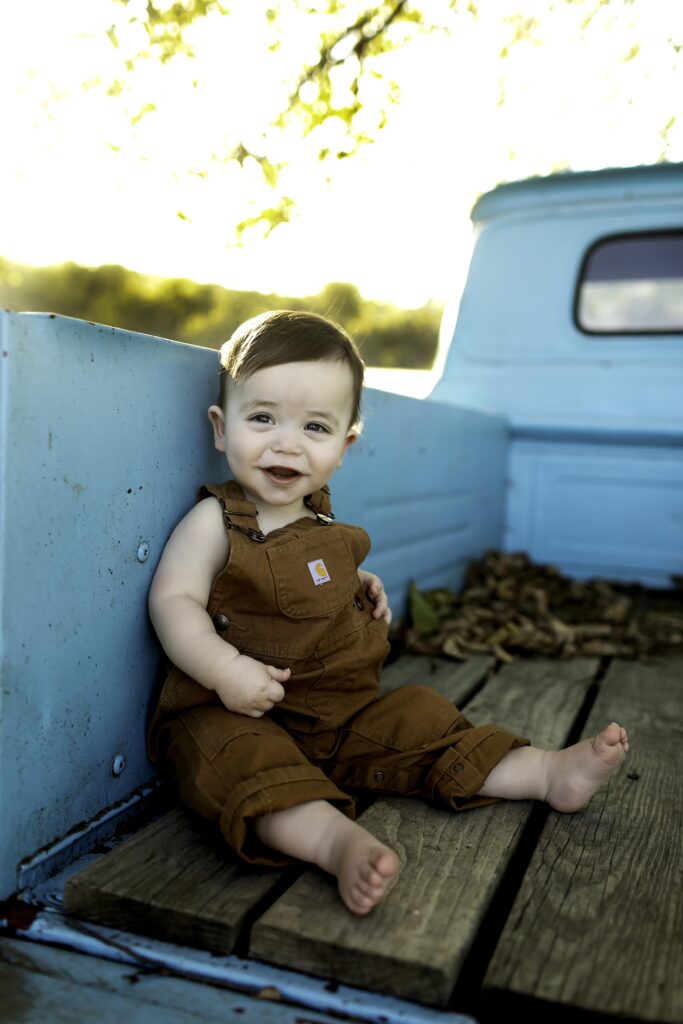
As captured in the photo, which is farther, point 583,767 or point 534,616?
point 534,616

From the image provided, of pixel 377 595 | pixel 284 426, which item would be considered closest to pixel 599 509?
pixel 377 595

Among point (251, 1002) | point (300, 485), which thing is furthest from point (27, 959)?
point (300, 485)

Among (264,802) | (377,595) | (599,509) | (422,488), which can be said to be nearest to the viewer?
(264,802)

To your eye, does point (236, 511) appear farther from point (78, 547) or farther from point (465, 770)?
→ point (465, 770)

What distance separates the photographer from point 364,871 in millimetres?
1169

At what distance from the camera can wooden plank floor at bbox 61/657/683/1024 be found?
3.51 feet

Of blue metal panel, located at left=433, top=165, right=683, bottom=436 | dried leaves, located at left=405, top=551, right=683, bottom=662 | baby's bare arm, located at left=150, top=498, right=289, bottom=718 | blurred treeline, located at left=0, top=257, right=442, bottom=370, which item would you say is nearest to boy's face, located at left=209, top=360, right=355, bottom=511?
baby's bare arm, located at left=150, top=498, right=289, bottom=718

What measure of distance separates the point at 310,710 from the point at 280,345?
2.04 feet

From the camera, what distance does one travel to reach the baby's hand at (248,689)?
4.62ft

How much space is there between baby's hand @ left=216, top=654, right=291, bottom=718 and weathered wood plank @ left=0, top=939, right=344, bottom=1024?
0.40 m

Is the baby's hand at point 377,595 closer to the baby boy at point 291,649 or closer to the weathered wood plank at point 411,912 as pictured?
the baby boy at point 291,649

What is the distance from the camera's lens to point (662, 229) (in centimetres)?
364

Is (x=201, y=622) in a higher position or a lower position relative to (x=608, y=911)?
higher

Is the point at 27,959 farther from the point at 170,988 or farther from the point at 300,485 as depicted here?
the point at 300,485
